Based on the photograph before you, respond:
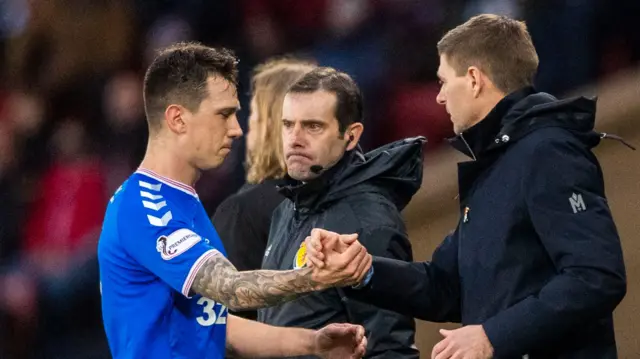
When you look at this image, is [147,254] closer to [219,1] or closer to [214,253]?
[214,253]

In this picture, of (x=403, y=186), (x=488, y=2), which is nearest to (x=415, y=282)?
(x=403, y=186)

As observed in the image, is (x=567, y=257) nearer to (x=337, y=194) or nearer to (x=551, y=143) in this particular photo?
(x=551, y=143)

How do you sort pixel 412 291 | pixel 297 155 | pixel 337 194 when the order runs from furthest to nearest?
pixel 297 155
pixel 337 194
pixel 412 291

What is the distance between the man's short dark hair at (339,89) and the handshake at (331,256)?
0.98 m

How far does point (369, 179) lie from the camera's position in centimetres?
362

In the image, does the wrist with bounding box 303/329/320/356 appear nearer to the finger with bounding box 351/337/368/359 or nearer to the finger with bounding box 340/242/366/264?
the finger with bounding box 351/337/368/359

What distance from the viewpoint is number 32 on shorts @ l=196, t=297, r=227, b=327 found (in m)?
3.05

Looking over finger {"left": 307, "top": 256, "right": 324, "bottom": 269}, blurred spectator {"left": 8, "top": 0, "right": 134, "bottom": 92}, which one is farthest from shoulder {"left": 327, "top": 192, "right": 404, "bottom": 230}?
blurred spectator {"left": 8, "top": 0, "right": 134, "bottom": 92}

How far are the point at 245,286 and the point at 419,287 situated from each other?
65 centimetres

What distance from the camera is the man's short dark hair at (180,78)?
3.18m

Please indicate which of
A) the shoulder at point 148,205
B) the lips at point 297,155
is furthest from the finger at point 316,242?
the lips at point 297,155

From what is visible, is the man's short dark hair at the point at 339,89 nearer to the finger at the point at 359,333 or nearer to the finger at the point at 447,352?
the finger at the point at 359,333

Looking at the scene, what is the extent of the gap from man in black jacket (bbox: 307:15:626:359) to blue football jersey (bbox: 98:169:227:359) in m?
0.36

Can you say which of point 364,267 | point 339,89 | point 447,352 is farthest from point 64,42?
point 447,352
